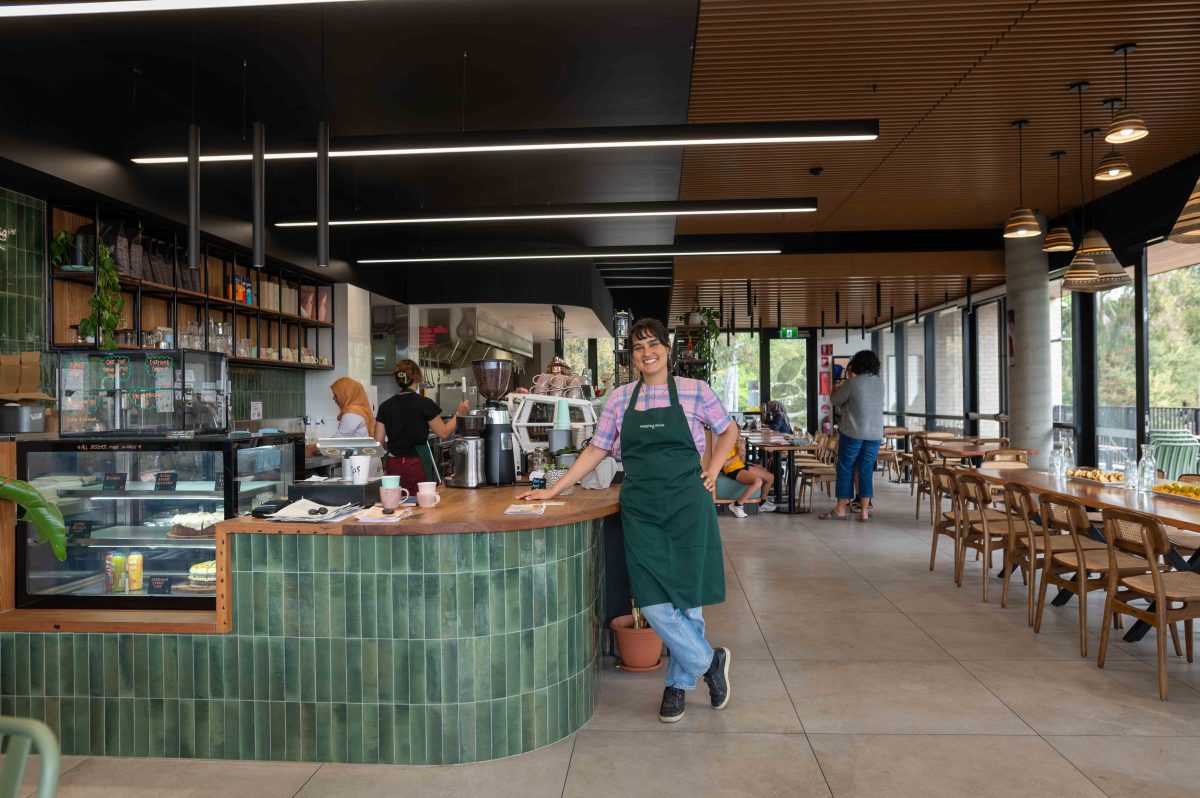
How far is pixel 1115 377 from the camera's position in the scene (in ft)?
29.7

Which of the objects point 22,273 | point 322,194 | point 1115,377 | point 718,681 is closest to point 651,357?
point 718,681

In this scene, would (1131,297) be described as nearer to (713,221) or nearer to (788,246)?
(788,246)

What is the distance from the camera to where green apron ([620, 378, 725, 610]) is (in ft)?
10.9

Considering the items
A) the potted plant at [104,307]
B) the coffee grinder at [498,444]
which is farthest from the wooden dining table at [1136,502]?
the potted plant at [104,307]

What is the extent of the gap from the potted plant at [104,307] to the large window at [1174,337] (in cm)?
928

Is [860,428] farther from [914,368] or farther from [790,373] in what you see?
[790,373]

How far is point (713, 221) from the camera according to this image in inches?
405

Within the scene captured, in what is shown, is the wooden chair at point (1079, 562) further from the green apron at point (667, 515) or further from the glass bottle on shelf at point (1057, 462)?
the green apron at point (667, 515)

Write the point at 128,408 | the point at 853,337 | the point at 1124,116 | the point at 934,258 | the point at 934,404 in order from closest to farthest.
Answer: the point at 128,408 < the point at 1124,116 < the point at 934,258 < the point at 934,404 < the point at 853,337

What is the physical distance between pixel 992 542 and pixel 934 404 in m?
12.6

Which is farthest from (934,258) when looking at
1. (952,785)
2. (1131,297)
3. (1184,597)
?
(952,785)

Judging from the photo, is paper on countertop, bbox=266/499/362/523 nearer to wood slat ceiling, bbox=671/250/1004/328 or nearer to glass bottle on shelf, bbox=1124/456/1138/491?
glass bottle on shelf, bbox=1124/456/1138/491

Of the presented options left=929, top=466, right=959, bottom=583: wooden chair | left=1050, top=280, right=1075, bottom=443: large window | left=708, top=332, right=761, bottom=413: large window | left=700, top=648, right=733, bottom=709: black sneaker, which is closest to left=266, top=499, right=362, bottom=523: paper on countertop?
left=700, top=648, right=733, bottom=709: black sneaker

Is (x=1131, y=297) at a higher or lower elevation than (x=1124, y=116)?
lower
